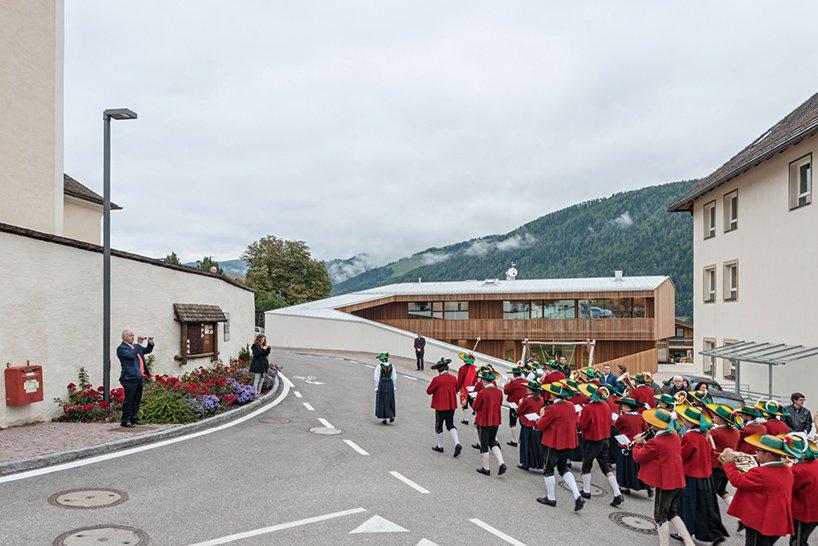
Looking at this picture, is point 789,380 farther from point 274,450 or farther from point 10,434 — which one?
point 10,434

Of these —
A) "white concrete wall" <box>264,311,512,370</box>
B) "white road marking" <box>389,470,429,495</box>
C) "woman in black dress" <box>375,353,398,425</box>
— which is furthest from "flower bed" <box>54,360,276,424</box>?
"white concrete wall" <box>264,311,512,370</box>

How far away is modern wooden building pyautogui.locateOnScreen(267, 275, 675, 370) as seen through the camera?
36.2 m

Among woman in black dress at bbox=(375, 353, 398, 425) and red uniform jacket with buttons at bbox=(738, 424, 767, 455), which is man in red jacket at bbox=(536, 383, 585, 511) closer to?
red uniform jacket with buttons at bbox=(738, 424, 767, 455)

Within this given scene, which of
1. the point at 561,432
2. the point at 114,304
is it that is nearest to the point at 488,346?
the point at 114,304

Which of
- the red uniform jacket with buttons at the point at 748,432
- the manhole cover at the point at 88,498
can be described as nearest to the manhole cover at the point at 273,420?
the manhole cover at the point at 88,498

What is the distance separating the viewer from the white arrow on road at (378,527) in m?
6.73

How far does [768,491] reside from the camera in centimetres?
570

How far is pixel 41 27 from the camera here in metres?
15.9

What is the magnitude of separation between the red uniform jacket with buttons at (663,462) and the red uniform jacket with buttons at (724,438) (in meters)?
1.33

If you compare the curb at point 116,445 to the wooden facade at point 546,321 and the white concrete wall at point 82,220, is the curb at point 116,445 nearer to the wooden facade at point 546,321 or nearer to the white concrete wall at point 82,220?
the white concrete wall at point 82,220

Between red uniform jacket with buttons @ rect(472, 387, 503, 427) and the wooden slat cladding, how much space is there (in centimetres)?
2826

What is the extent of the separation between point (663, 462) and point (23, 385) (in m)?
10.4

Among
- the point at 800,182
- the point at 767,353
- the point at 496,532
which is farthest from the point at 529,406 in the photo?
the point at 800,182

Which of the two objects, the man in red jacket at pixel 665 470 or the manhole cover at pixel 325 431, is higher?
the man in red jacket at pixel 665 470
